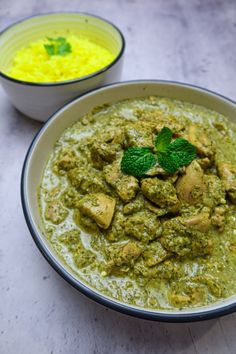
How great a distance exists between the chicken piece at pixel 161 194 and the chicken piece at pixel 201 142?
0.50 m

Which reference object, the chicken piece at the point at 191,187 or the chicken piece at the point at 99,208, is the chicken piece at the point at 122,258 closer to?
the chicken piece at the point at 99,208

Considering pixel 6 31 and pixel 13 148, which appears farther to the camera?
pixel 6 31

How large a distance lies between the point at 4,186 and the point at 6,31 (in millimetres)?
1876

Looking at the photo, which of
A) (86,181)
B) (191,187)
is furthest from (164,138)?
(86,181)

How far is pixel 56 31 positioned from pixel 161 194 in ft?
9.50

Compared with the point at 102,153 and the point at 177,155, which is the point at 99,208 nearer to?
the point at 102,153

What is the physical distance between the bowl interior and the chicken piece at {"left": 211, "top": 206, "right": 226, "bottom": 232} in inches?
85.6

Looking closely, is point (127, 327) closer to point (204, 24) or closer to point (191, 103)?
point (191, 103)

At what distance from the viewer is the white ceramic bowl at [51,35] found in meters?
3.42

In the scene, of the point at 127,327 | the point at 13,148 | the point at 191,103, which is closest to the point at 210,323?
the point at 127,327

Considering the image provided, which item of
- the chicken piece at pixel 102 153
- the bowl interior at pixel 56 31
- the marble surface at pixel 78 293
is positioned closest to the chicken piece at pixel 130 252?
the marble surface at pixel 78 293

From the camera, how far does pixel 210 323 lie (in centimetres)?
255

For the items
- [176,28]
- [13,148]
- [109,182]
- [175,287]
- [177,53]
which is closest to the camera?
[175,287]

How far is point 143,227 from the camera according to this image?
2.53m
